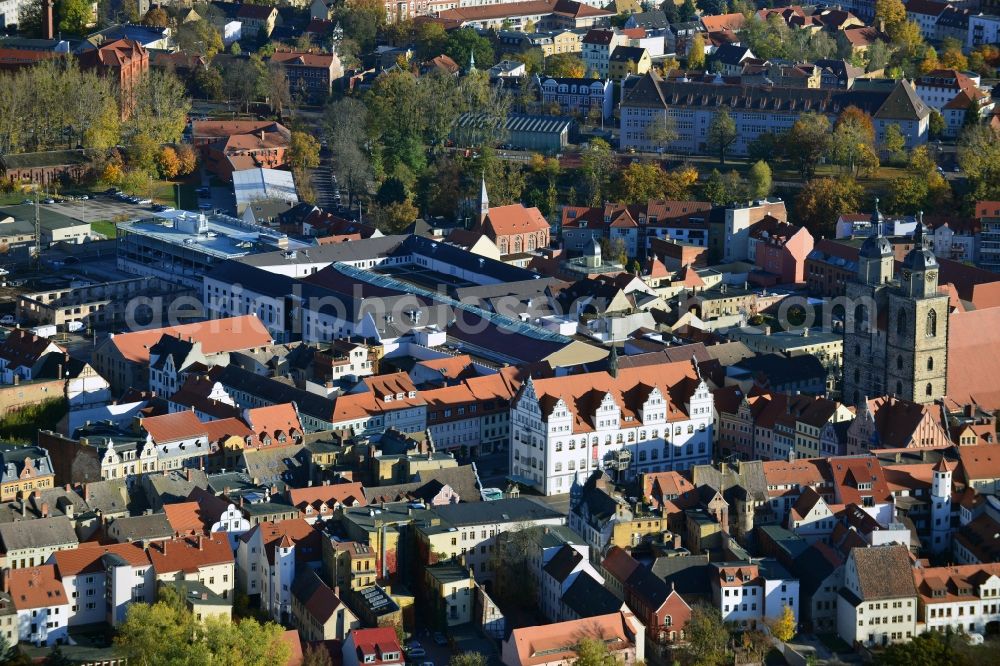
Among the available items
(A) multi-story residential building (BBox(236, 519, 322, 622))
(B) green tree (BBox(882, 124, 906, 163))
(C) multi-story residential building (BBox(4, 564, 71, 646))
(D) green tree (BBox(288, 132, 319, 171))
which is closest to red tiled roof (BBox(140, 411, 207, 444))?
(A) multi-story residential building (BBox(236, 519, 322, 622))

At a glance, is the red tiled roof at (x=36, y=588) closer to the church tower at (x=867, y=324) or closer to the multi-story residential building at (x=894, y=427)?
the multi-story residential building at (x=894, y=427)

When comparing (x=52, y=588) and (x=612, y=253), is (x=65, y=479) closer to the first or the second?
(x=52, y=588)

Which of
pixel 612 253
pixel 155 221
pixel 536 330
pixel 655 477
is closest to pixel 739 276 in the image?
pixel 612 253

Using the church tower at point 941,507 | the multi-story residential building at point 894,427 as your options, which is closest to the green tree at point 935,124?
the multi-story residential building at point 894,427

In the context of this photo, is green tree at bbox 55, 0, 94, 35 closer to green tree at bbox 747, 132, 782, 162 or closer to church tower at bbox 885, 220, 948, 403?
green tree at bbox 747, 132, 782, 162

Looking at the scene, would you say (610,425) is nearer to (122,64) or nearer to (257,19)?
(122,64)

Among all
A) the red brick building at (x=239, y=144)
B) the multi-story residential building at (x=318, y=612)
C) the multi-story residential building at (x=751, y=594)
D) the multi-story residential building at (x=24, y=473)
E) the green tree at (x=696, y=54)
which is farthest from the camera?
the green tree at (x=696, y=54)
